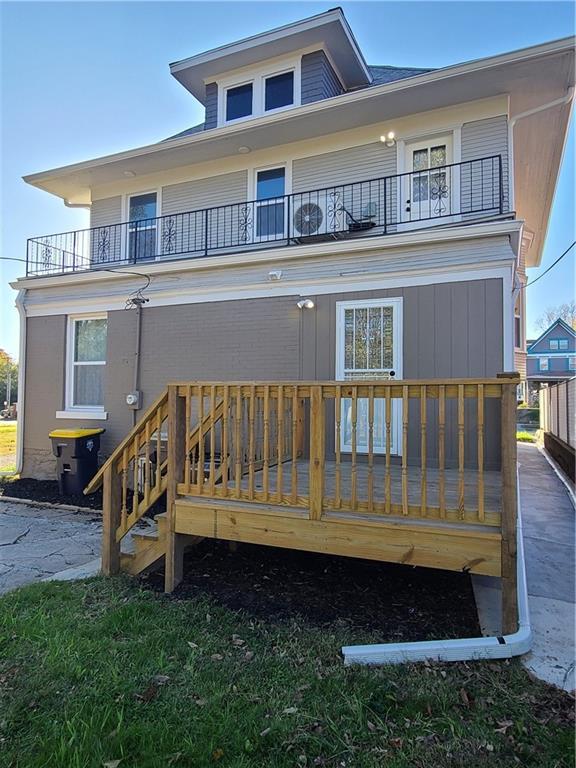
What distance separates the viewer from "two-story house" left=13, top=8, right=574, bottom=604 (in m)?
5.87

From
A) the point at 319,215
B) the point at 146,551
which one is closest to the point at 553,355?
the point at 319,215

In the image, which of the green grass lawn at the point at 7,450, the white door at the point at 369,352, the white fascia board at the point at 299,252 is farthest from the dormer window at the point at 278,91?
the green grass lawn at the point at 7,450

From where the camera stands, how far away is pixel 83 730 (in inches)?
87.5

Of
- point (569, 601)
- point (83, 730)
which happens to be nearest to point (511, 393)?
point (569, 601)

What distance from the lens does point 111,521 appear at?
4188 millimetres

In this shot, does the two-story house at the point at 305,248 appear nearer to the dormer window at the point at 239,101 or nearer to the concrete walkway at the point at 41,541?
the dormer window at the point at 239,101

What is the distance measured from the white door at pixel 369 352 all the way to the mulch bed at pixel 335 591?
1986 millimetres

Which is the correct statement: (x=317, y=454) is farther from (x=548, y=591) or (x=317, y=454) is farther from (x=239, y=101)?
(x=239, y=101)

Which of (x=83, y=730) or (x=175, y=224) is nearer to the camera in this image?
(x=83, y=730)

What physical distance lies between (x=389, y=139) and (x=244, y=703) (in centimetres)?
784


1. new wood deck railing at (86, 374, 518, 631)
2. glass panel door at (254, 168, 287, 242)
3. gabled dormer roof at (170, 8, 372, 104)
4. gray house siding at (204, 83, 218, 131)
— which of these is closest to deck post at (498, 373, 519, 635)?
new wood deck railing at (86, 374, 518, 631)

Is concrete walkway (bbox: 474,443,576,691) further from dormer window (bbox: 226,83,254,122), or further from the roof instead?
dormer window (bbox: 226,83,254,122)

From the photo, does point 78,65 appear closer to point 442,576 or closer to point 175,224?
point 175,224

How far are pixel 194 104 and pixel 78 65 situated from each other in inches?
125
